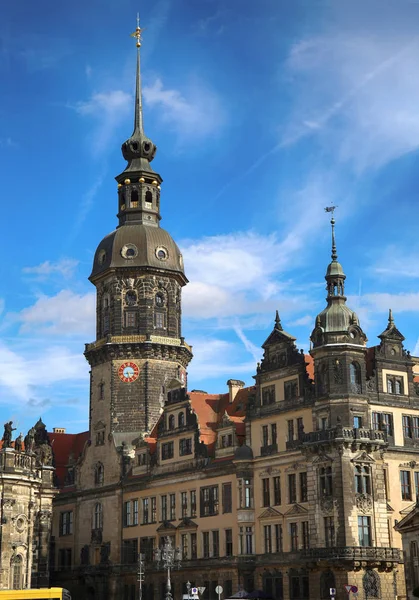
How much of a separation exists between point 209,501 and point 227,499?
2.62m

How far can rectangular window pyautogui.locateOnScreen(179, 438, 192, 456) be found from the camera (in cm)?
8394

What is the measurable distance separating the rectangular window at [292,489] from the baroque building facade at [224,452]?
101mm

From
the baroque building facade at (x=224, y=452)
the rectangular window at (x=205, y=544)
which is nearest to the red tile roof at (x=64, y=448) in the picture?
the baroque building facade at (x=224, y=452)

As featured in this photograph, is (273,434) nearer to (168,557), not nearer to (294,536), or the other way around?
(294,536)

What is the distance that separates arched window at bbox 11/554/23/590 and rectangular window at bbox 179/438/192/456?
51.9 ft

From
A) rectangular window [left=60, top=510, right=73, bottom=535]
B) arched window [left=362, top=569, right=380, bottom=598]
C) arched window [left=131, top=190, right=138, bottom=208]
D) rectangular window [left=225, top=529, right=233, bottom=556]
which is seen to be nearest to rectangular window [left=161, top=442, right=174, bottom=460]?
rectangular window [left=225, top=529, right=233, bottom=556]

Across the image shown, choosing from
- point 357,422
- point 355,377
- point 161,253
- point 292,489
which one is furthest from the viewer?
point 161,253

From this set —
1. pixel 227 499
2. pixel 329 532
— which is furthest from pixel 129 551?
pixel 329 532

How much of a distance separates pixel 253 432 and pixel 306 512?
29.0ft

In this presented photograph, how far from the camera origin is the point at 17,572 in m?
77.9

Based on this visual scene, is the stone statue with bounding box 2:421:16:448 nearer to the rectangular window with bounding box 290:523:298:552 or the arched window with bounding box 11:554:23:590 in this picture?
the arched window with bounding box 11:554:23:590

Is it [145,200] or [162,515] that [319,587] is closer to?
[162,515]

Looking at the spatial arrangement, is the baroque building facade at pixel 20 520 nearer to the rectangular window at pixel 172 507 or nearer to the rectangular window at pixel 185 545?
the rectangular window at pixel 172 507

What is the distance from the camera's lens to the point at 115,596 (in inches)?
3494
